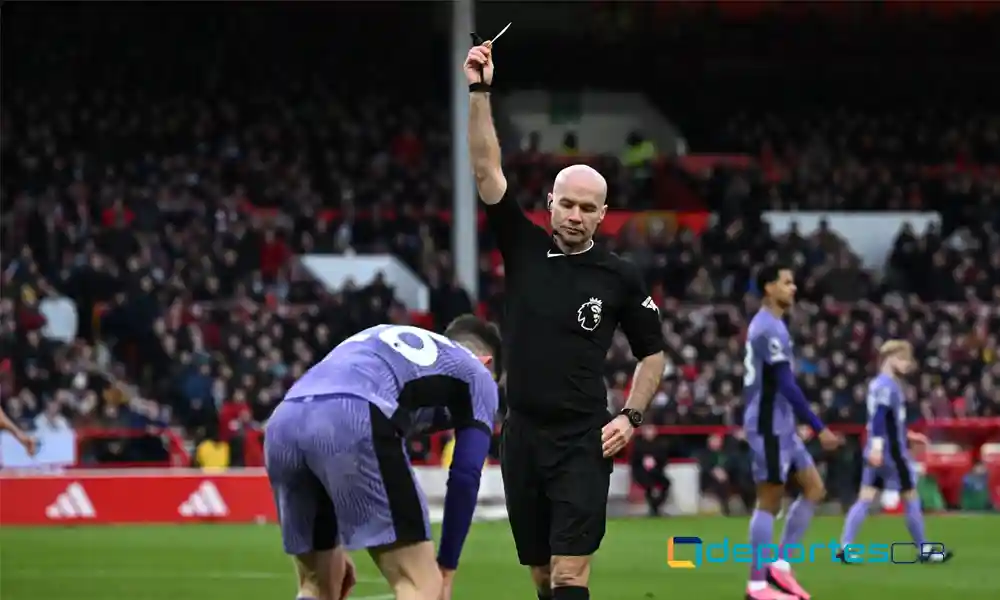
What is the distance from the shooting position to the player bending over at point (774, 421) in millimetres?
12234

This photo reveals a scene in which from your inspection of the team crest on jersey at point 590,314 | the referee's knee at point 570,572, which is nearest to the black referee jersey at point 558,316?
the team crest on jersey at point 590,314

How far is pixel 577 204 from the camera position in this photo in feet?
24.8

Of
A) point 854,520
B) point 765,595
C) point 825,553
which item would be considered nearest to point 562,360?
point 765,595

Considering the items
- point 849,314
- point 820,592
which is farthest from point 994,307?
point 820,592

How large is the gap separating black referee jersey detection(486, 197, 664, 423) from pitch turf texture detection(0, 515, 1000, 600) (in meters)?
4.99

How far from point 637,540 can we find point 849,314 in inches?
422

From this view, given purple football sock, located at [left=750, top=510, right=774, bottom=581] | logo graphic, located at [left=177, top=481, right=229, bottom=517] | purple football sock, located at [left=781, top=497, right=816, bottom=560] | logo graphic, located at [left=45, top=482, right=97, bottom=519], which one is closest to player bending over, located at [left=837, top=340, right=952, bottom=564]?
purple football sock, located at [left=781, top=497, right=816, bottom=560]

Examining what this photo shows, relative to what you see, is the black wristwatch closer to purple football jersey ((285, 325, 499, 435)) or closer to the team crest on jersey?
the team crest on jersey

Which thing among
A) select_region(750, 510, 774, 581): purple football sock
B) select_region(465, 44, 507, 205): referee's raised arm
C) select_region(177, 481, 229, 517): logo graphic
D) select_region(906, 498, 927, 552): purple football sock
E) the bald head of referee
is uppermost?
select_region(465, 44, 507, 205): referee's raised arm

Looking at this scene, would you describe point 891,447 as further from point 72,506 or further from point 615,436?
point 72,506

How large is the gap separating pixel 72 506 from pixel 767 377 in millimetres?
11745

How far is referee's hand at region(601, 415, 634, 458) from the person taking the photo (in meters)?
7.55

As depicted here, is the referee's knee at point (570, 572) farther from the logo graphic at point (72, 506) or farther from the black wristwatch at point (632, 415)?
the logo graphic at point (72, 506)

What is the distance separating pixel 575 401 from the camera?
766 cm
